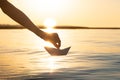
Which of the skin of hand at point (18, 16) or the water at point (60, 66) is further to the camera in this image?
the water at point (60, 66)

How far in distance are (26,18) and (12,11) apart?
223mm

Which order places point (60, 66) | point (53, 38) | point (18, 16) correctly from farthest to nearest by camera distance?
point (60, 66) < point (53, 38) < point (18, 16)

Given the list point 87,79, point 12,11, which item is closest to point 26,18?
point 12,11

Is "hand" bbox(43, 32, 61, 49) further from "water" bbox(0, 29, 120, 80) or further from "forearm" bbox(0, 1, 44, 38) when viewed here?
"water" bbox(0, 29, 120, 80)

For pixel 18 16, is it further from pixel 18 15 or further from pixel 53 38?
pixel 53 38

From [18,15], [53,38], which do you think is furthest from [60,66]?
[18,15]

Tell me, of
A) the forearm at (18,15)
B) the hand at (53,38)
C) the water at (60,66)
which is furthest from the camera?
the water at (60,66)

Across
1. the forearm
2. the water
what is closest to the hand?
the forearm

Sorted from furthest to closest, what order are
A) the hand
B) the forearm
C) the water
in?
the water, the hand, the forearm

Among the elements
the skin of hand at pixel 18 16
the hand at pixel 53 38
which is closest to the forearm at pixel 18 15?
the skin of hand at pixel 18 16

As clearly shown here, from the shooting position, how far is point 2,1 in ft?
15.2

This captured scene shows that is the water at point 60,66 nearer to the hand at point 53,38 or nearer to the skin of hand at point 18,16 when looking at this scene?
the hand at point 53,38

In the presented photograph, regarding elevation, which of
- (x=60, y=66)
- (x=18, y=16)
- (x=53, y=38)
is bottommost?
(x=53, y=38)

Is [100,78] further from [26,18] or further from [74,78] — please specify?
[26,18]
